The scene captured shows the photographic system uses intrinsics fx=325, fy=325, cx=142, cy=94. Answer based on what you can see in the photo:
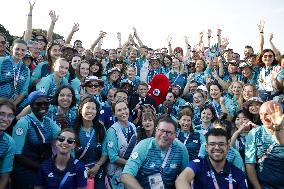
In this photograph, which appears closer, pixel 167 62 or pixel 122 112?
pixel 122 112

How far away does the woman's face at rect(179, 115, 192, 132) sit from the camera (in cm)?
715

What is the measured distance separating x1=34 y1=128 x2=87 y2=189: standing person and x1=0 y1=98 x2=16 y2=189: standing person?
55 centimetres

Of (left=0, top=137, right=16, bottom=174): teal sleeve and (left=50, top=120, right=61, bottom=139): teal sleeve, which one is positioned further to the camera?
(left=50, top=120, right=61, bottom=139): teal sleeve

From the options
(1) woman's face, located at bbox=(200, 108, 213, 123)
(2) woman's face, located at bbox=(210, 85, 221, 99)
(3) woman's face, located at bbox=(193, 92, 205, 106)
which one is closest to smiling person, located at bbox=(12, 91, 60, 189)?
(1) woman's face, located at bbox=(200, 108, 213, 123)

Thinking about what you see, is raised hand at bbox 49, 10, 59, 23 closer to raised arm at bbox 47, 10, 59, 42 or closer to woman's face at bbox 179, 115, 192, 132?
raised arm at bbox 47, 10, 59, 42

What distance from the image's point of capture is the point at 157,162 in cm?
557

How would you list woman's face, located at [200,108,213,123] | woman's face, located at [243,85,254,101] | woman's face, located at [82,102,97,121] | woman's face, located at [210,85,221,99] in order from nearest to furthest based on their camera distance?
woman's face, located at [82,102,97,121]
woman's face, located at [200,108,213,123]
woman's face, located at [243,85,254,101]
woman's face, located at [210,85,221,99]

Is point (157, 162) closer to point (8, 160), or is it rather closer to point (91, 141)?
point (91, 141)

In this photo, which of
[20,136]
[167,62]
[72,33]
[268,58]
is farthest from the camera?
[167,62]

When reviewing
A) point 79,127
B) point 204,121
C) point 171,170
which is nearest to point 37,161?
point 79,127

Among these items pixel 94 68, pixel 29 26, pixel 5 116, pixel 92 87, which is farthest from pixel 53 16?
pixel 5 116

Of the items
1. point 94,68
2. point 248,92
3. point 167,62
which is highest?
point 167,62

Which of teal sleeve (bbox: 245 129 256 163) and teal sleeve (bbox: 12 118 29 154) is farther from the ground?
teal sleeve (bbox: 12 118 29 154)

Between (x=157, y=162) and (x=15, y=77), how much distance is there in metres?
3.97
